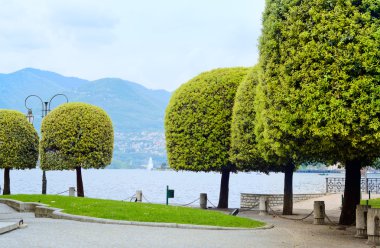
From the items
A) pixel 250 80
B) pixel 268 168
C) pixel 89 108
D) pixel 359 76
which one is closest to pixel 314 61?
pixel 359 76

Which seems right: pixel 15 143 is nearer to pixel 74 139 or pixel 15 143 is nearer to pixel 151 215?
pixel 74 139

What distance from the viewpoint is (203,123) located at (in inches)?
1389

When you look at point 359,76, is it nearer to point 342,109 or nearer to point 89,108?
point 342,109

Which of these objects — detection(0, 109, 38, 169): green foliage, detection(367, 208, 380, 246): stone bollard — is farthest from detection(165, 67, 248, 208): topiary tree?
detection(367, 208, 380, 246): stone bollard

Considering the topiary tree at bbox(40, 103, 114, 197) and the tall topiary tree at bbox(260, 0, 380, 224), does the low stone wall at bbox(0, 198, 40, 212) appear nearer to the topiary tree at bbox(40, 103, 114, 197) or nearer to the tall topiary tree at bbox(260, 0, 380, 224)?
the topiary tree at bbox(40, 103, 114, 197)

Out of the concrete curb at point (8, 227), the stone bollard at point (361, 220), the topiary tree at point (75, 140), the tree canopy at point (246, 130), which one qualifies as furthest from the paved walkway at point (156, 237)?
the topiary tree at point (75, 140)

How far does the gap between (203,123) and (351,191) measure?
1381cm

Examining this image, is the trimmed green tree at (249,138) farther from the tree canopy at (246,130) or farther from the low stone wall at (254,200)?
the low stone wall at (254,200)

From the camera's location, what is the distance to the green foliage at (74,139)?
40.6 metres

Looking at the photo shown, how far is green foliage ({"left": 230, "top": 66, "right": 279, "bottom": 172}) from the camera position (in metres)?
31.5

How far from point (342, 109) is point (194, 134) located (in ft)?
61.9

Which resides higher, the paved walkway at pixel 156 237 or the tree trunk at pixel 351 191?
the tree trunk at pixel 351 191

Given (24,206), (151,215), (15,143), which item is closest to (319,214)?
(151,215)

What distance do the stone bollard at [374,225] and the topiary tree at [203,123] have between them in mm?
17912
